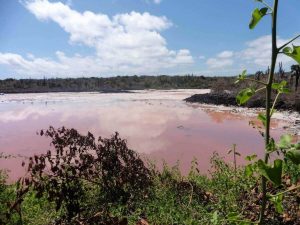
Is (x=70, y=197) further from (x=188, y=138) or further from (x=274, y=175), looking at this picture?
(x=188, y=138)

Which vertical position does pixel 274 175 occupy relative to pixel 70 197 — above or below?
above

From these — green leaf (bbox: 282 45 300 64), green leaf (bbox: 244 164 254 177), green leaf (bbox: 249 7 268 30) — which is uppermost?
green leaf (bbox: 249 7 268 30)

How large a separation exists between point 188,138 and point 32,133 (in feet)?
18.9

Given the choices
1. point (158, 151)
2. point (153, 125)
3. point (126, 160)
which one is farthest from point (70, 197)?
point (153, 125)

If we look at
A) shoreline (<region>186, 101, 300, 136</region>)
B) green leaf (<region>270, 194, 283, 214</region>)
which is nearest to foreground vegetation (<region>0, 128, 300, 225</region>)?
green leaf (<region>270, 194, 283, 214</region>)

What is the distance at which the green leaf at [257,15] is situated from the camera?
5.26 ft

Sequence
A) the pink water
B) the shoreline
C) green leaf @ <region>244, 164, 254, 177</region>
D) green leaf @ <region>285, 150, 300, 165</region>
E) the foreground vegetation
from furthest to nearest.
Answer: the shoreline
the pink water
the foreground vegetation
green leaf @ <region>244, 164, 254, 177</region>
green leaf @ <region>285, 150, 300, 165</region>

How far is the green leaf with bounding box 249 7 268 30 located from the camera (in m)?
1.60

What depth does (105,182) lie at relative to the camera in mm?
5742

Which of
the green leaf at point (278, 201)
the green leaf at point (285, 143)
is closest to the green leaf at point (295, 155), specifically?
the green leaf at point (285, 143)

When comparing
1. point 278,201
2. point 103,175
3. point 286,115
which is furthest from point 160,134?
point 278,201

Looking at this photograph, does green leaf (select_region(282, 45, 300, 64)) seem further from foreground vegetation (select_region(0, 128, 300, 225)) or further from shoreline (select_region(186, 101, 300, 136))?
shoreline (select_region(186, 101, 300, 136))

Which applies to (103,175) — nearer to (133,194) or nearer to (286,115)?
(133,194)

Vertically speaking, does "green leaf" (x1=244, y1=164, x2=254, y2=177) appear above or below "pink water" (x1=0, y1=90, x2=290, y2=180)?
above
